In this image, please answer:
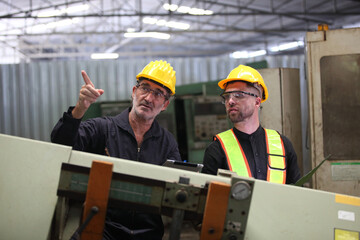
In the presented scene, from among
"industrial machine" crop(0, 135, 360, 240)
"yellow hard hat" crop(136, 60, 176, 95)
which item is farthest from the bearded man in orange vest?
"industrial machine" crop(0, 135, 360, 240)

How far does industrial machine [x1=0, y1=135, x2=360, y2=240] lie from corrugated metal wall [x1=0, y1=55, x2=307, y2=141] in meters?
4.16

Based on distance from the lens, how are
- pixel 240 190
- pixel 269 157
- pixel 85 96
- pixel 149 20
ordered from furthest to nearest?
1. pixel 149 20
2. pixel 269 157
3. pixel 85 96
4. pixel 240 190

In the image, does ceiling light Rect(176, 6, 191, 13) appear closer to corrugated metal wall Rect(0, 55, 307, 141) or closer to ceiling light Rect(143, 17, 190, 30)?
ceiling light Rect(143, 17, 190, 30)

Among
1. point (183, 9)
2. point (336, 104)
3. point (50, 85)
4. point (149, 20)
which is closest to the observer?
point (336, 104)

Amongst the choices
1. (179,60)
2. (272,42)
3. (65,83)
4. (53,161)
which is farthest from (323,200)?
(272,42)

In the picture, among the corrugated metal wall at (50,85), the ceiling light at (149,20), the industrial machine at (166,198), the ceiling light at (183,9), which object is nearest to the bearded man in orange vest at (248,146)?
the industrial machine at (166,198)

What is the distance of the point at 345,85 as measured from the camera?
2414 millimetres

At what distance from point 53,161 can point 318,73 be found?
2095mm

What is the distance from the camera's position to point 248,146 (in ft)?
5.73

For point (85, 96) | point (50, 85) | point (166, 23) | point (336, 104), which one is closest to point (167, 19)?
point (166, 23)

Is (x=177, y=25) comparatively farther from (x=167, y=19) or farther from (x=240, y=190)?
(x=240, y=190)

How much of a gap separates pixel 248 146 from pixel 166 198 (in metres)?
0.96

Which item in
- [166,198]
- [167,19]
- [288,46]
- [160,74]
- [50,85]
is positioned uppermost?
[167,19]

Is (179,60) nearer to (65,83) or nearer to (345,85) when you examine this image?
(65,83)
